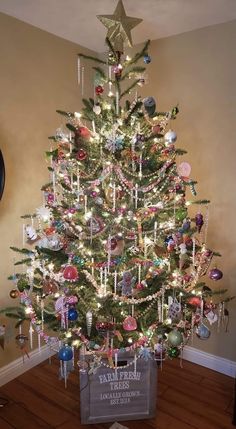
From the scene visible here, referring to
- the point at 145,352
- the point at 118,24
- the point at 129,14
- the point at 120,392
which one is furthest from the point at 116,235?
the point at 129,14

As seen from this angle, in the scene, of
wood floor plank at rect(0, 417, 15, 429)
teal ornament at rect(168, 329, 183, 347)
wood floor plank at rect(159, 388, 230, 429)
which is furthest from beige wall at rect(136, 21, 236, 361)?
wood floor plank at rect(0, 417, 15, 429)

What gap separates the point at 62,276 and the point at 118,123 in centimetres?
84

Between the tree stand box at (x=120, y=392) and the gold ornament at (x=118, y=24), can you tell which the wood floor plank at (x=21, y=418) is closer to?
the tree stand box at (x=120, y=392)

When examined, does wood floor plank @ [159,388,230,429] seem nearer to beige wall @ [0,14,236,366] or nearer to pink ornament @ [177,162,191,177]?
beige wall @ [0,14,236,366]

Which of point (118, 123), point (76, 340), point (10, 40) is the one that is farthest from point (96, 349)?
point (10, 40)

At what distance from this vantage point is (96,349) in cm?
162

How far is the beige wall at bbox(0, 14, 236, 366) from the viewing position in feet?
6.61

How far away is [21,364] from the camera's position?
87.0 inches

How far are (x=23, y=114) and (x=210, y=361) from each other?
7.07 ft

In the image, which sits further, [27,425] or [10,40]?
[10,40]

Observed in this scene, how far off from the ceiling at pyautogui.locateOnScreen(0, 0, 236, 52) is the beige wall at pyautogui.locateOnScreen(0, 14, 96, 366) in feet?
0.41

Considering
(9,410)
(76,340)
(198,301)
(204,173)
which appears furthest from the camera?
(204,173)

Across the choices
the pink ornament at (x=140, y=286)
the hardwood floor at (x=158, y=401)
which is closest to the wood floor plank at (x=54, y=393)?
the hardwood floor at (x=158, y=401)

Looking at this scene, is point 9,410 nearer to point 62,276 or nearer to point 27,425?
point 27,425
